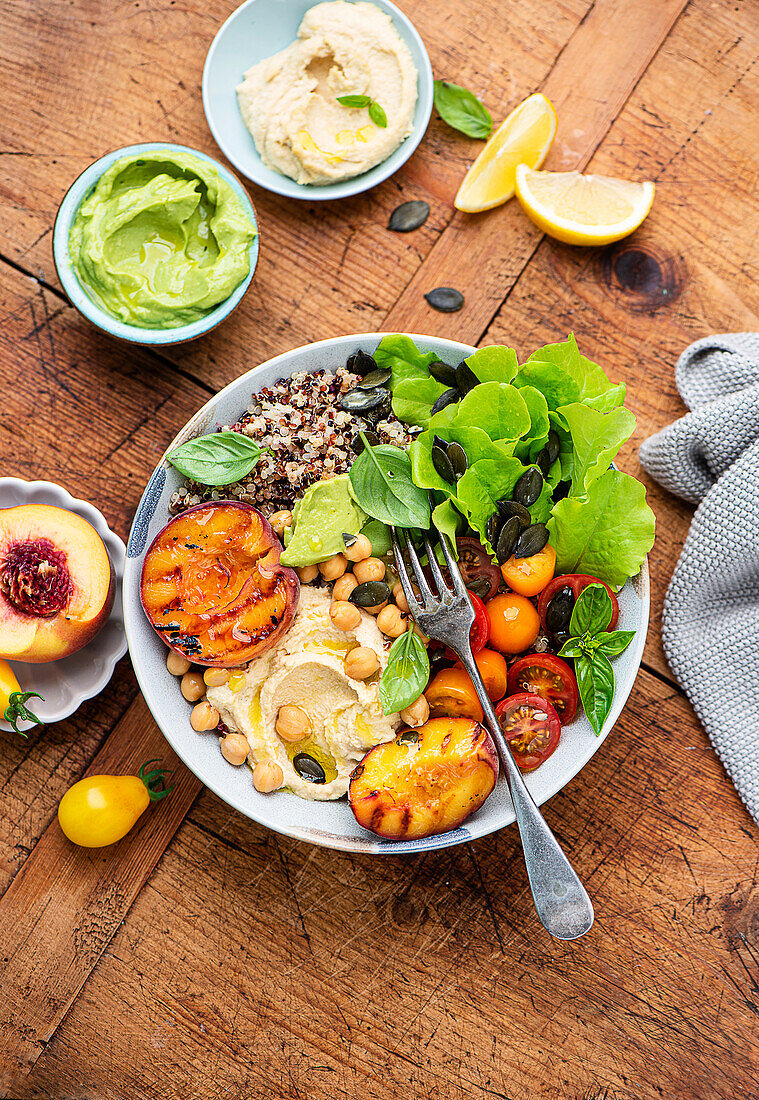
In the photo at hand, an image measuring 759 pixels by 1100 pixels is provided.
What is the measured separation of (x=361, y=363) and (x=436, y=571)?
529 millimetres

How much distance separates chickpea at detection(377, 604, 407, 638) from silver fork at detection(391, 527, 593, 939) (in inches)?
2.1

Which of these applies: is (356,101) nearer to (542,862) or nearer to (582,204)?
(582,204)

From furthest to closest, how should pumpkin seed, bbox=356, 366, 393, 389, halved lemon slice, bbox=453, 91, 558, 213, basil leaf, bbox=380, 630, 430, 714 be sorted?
halved lemon slice, bbox=453, 91, 558, 213
pumpkin seed, bbox=356, 366, 393, 389
basil leaf, bbox=380, 630, 430, 714

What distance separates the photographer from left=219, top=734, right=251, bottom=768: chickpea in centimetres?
166

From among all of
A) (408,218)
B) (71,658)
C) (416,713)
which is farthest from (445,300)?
(71,658)

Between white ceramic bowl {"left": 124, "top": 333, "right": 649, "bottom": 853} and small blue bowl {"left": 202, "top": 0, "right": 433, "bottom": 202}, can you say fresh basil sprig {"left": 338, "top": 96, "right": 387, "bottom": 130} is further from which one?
white ceramic bowl {"left": 124, "top": 333, "right": 649, "bottom": 853}

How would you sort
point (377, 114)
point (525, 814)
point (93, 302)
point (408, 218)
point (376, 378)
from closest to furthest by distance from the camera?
point (525, 814), point (376, 378), point (93, 302), point (377, 114), point (408, 218)

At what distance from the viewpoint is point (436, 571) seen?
5.33 ft

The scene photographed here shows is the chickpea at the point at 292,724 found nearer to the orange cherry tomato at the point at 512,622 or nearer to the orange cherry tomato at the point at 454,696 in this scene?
the orange cherry tomato at the point at 454,696

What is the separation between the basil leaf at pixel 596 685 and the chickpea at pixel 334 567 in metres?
0.55

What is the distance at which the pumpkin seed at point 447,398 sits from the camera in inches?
68.6

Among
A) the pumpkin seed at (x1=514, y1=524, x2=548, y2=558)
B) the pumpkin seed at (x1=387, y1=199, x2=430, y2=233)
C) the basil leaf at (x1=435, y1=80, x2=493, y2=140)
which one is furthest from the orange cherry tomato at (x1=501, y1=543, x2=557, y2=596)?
the basil leaf at (x1=435, y1=80, x2=493, y2=140)

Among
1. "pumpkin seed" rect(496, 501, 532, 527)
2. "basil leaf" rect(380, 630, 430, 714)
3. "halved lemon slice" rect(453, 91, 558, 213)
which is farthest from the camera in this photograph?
"halved lemon slice" rect(453, 91, 558, 213)

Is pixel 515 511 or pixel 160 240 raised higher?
pixel 515 511
